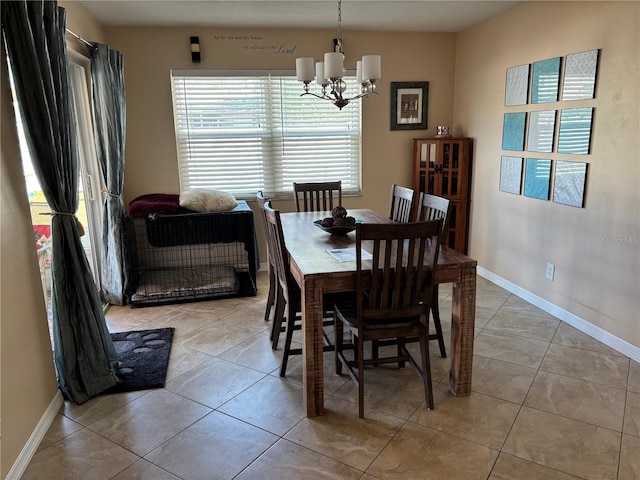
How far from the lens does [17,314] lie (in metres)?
2.03

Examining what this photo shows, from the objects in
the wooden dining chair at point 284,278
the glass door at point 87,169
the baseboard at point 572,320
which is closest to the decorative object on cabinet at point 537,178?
the baseboard at point 572,320

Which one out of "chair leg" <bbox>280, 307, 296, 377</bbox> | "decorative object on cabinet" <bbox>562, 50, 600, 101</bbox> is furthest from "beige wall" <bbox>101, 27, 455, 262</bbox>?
"chair leg" <bbox>280, 307, 296, 377</bbox>

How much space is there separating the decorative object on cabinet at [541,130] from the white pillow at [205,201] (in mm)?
2615

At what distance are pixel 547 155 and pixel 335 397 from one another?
98.2 inches

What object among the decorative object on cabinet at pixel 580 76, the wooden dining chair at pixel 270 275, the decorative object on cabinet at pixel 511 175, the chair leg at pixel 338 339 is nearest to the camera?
the chair leg at pixel 338 339

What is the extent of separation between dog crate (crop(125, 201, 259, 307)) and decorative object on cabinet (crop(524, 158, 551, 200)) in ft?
7.83

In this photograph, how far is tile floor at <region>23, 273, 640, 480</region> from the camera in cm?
198

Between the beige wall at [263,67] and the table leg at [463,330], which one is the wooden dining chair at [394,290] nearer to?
the table leg at [463,330]

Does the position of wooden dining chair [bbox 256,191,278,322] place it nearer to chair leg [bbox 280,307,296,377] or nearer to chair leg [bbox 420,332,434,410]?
chair leg [bbox 280,307,296,377]

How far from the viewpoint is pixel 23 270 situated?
2.11m

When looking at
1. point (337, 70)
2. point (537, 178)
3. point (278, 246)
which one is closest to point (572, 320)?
point (537, 178)

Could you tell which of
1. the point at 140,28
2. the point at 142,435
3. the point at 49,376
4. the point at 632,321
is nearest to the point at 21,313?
the point at 49,376

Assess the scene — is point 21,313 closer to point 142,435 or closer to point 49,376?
point 49,376

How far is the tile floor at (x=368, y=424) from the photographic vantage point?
6.50 ft
